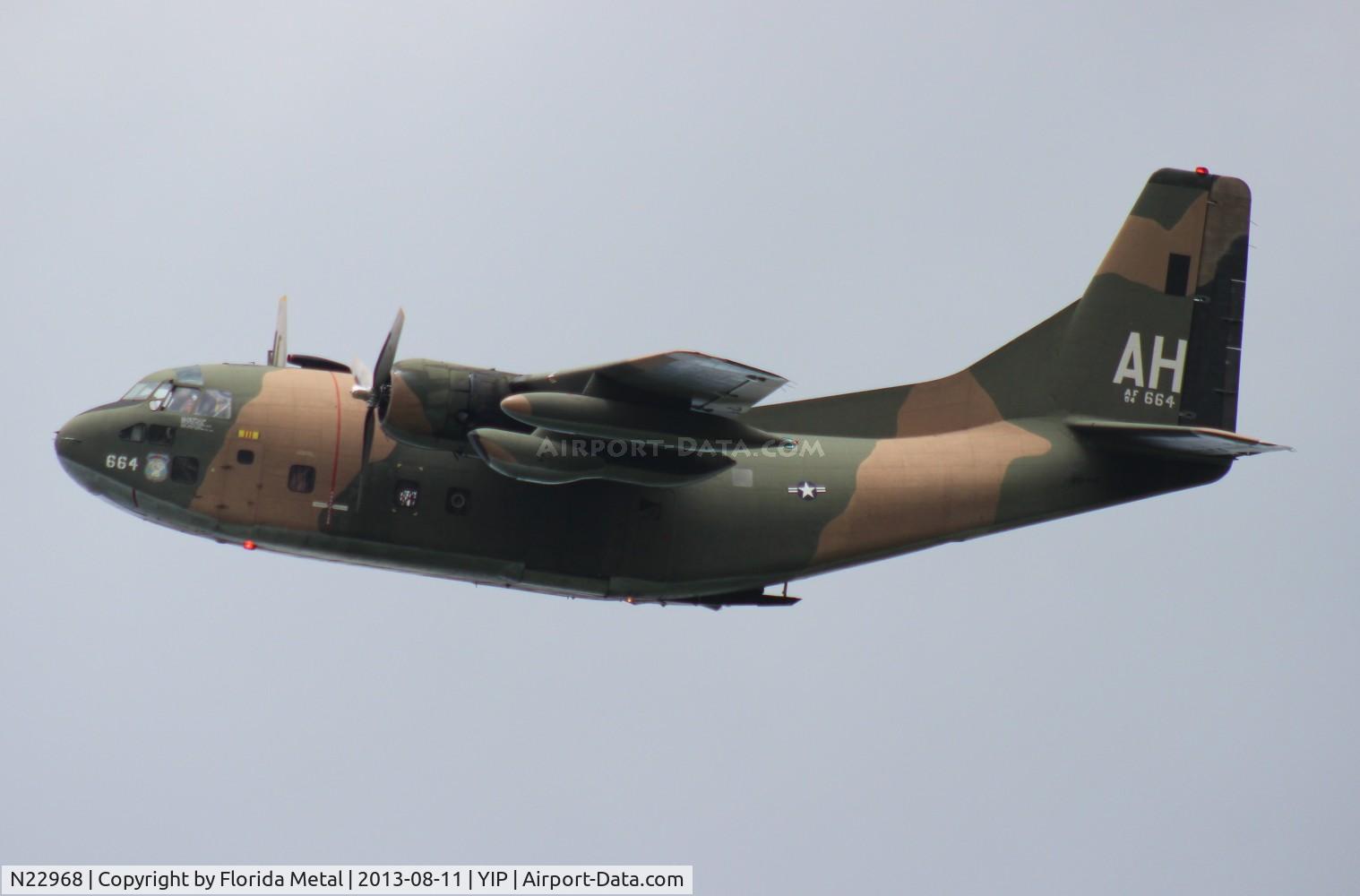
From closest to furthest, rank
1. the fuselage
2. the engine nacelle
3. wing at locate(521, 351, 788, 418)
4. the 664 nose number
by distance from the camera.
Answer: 1. wing at locate(521, 351, 788, 418)
2. the engine nacelle
3. the 664 nose number
4. the fuselage

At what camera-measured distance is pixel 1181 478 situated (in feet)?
73.5

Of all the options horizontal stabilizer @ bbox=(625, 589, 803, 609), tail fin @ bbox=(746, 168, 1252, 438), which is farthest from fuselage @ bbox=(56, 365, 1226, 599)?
tail fin @ bbox=(746, 168, 1252, 438)

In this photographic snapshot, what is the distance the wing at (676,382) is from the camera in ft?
57.8

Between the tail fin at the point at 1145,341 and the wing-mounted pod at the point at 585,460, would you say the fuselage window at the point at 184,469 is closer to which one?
the wing-mounted pod at the point at 585,460

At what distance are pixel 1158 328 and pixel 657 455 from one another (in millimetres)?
9009

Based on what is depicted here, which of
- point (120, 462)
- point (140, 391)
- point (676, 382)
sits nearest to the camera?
point (676, 382)

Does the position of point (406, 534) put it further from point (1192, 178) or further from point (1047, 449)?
point (1192, 178)

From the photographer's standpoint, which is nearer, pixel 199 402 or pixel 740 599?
pixel 199 402

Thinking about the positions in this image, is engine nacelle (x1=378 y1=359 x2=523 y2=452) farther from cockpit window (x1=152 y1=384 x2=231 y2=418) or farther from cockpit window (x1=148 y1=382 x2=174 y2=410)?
cockpit window (x1=148 y1=382 x2=174 y2=410)

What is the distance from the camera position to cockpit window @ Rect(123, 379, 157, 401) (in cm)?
1958

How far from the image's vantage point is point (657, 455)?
19094mm

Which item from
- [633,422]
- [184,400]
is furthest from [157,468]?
[633,422]

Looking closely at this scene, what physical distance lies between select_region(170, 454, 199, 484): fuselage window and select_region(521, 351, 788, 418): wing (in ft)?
14.4

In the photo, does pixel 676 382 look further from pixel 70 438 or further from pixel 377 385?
pixel 70 438
